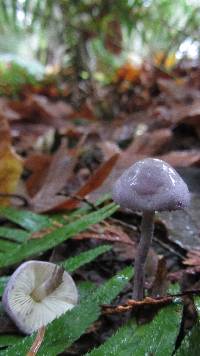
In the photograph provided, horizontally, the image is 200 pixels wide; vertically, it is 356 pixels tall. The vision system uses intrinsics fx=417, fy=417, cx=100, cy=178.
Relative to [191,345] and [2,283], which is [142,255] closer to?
[191,345]

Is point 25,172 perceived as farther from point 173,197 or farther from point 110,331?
point 173,197

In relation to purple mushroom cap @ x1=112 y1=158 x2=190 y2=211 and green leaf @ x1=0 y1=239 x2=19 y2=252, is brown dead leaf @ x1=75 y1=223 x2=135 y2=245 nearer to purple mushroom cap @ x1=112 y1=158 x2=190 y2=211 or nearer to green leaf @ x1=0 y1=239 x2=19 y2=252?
green leaf @ x1=0 y1=239 x2=19 y2=252

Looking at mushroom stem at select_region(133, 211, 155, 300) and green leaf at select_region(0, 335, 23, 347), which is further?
mushroom stem at select_region(133, 211, 155, 300)

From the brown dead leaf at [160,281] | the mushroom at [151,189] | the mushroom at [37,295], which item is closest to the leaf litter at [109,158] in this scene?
the brown dead leaf at [160,281]

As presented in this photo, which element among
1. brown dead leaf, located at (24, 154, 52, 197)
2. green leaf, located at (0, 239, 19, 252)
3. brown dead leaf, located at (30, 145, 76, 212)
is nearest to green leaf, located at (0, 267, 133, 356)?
green leaf, located at (0, 239, 19, 252)

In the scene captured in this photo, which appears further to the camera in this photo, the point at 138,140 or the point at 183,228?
the point at 138,140

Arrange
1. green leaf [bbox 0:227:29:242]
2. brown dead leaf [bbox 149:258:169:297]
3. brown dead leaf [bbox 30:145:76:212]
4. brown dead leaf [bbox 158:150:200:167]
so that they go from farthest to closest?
brown dead leaf [bbox 158:150:200:167] → brown dead leaf [bbox 30:145:76:212] → green leaf [bbox 0:227:29:242] → brown dead leaf [bbox 149:258:169:297]

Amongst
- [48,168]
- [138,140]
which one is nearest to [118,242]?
[48,168]
